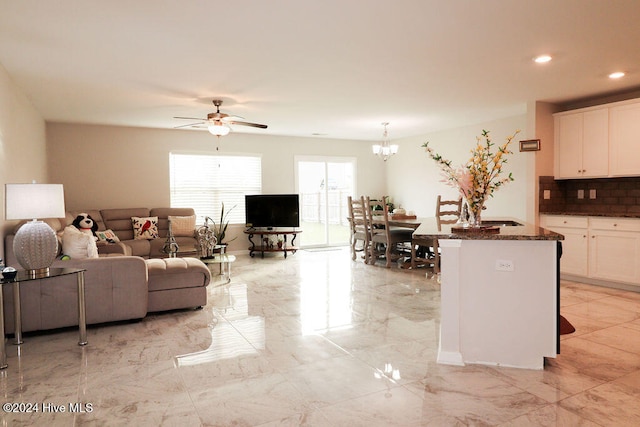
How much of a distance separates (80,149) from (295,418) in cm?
675

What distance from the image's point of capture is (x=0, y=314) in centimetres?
290

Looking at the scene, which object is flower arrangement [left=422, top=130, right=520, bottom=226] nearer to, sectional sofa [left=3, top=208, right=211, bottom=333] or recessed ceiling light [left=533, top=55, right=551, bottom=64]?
recessed ceiling light [left=533, top=55, right=551, bottom=64]

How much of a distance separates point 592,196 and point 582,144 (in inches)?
30.8

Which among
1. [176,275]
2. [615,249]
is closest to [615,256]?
[615,249]

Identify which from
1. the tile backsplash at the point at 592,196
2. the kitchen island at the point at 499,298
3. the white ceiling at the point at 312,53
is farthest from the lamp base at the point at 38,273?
the tile backsplash at the point at 592,196

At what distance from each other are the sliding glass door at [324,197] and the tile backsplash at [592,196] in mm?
4352

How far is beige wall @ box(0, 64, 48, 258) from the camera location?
3.96m

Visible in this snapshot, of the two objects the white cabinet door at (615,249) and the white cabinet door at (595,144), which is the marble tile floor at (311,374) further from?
the white cabinet door at (595,144)

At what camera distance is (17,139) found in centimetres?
460

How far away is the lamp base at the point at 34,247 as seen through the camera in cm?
323

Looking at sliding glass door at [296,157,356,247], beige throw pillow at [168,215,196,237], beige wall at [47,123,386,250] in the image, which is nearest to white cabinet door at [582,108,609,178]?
sliding glass door at [296,157,356,247]

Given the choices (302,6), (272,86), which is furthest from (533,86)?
(302,6)

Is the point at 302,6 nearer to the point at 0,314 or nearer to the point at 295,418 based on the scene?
the point at 295,418

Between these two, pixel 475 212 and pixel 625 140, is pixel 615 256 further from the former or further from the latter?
pixel 475 212
